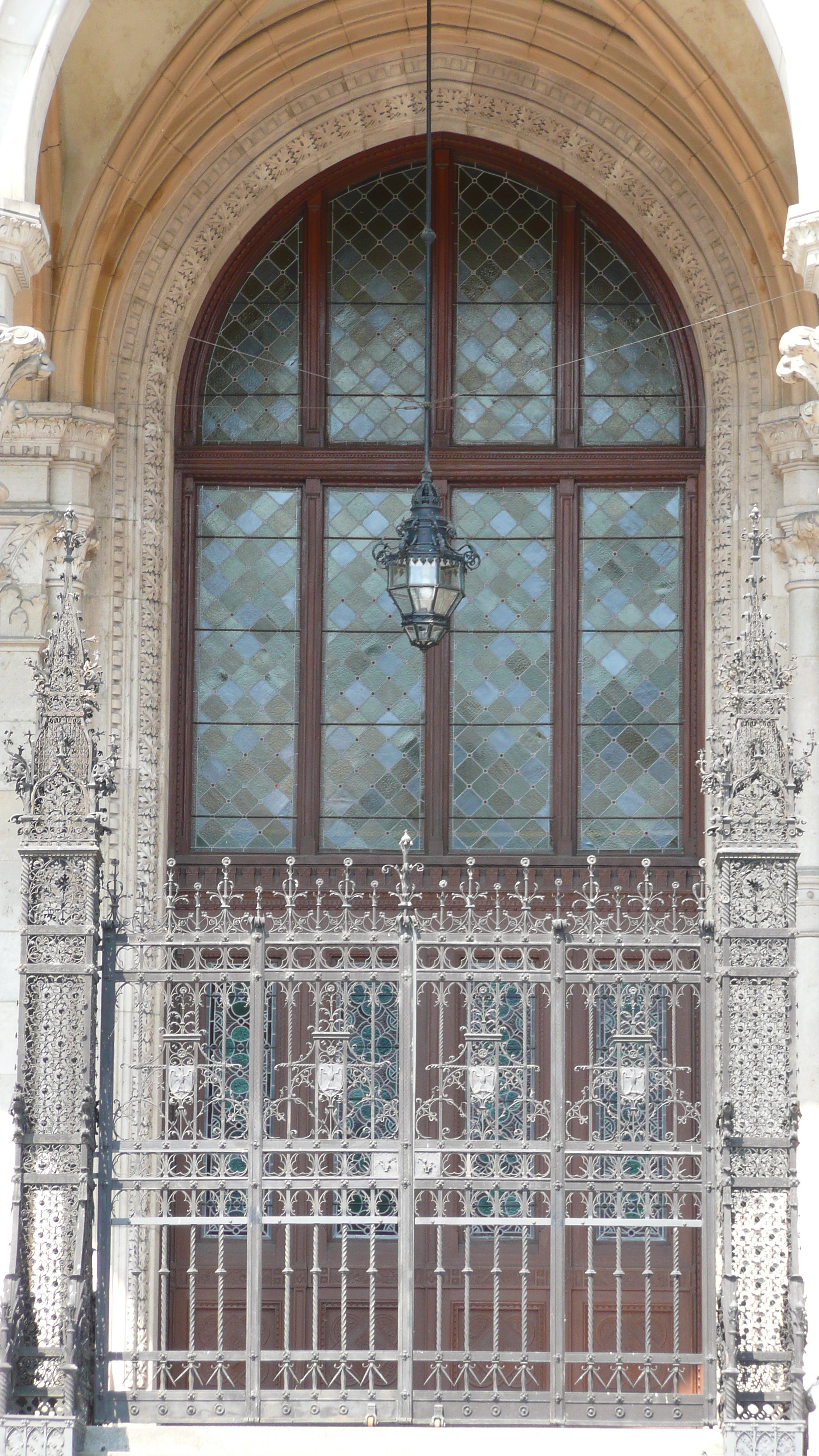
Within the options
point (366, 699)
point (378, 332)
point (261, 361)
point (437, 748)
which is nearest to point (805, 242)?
point (378, 332)

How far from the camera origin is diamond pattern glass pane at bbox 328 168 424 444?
10086mm

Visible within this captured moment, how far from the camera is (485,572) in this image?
9.96 metres

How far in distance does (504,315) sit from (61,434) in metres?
2.78

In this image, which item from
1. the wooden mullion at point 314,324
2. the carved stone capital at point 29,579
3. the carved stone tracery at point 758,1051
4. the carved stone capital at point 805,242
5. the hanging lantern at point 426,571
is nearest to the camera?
the carved stone tracery at point 758,1051

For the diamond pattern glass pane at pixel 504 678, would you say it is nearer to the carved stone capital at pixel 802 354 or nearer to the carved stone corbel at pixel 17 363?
the carved stone capital at pixel 802 354

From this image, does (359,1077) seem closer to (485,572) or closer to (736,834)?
(736,834)

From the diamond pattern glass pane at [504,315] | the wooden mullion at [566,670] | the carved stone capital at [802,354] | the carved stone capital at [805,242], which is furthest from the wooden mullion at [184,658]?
the carved stone capital at [805,242]

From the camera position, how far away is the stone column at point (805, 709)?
28.0 ft

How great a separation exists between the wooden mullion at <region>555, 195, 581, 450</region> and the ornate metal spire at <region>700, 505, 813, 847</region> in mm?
3480

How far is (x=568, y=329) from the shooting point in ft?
33.0

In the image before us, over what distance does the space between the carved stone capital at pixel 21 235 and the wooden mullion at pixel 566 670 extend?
12.6ft

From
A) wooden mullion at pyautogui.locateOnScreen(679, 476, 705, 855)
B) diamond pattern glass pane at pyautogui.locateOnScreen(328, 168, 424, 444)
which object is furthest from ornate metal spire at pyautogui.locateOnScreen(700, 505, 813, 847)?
diamond pattern glass pane at pyautogui.locateOnScreen(328, 168, 424, 444)

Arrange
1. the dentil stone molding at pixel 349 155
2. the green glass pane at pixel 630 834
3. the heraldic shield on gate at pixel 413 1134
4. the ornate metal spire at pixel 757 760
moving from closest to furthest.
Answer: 1. the heraldic shield on gate at pixel 413 1134
2. the ornate metal spire at pixel 757 760
3. the dentil stone molding at pixel 349 155
4. the green glass pane at pixel 630 834

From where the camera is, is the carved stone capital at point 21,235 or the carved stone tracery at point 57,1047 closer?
the carved stone tracery at point 57,1047
